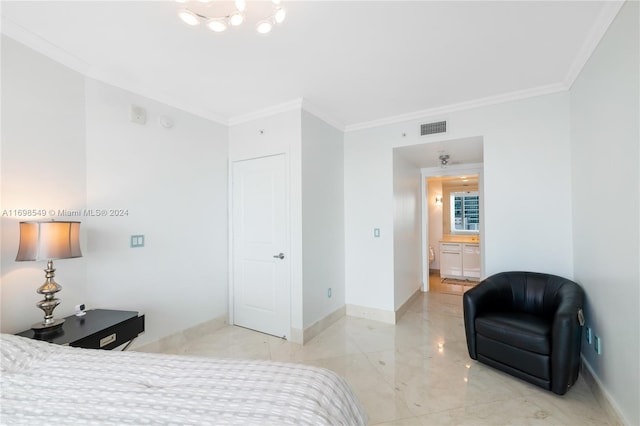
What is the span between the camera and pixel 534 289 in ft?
8.35

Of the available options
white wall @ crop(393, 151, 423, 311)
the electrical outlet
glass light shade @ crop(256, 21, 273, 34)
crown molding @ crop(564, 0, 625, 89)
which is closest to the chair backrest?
the electrical outlet

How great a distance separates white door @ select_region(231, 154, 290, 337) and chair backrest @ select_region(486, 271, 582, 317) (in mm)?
2201

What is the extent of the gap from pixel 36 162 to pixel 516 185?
4.18 metres

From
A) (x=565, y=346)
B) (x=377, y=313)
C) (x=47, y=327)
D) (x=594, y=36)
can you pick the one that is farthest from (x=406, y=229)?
(x=47, y=327)

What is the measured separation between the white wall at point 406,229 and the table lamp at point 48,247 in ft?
10.3

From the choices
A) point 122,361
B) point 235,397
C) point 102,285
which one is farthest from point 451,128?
point 102,285

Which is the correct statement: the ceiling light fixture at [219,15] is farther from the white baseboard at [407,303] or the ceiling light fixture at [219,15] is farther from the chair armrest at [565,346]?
the white baseboard at [407,303]

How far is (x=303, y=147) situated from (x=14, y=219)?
7.66ft

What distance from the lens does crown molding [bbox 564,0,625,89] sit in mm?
1641

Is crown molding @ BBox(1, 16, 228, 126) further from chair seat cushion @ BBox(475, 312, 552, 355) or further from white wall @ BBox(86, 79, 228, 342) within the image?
chair seat cushion @ BBox(475, 312, 552, 355)

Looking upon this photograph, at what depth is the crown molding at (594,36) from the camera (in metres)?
1.64

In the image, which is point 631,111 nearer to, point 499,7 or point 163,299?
point 499,7

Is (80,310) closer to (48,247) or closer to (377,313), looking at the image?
(48,247)

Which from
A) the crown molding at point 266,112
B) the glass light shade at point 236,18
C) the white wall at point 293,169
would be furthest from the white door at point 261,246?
the glass light shade at point 236,18
